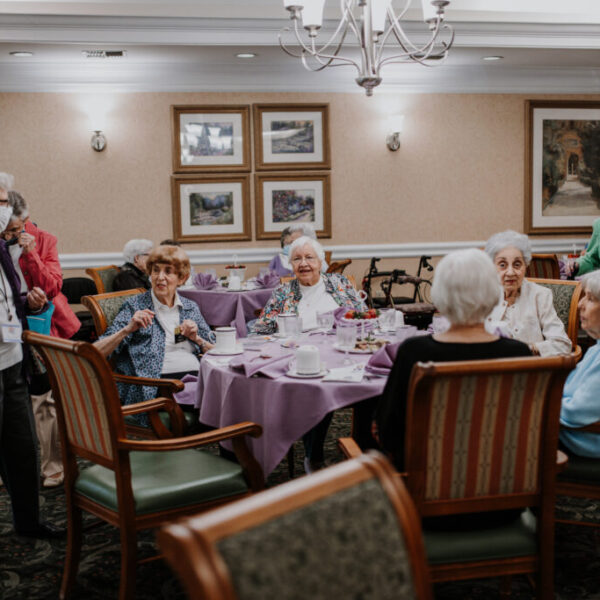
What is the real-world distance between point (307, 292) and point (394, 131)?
12.7ft

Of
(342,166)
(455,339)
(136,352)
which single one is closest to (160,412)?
(136,352)

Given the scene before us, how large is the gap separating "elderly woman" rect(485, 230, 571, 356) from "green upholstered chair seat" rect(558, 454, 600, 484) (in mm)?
976

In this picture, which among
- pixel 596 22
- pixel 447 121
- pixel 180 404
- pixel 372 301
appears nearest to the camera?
pixel 180 404

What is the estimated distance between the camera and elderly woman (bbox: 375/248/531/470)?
2047mm

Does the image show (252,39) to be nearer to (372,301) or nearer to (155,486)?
(372,301)

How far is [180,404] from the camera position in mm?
3289

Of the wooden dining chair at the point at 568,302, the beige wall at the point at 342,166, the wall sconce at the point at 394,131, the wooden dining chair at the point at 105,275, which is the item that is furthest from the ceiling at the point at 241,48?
the wooden dining chair at the point at 568,302

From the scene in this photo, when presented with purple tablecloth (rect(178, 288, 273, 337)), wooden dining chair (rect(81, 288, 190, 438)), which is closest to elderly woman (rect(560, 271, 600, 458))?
wooden dining chair (rect(81, 288, 190, 438))

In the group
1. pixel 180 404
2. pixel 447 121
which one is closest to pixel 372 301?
pixel 447 121

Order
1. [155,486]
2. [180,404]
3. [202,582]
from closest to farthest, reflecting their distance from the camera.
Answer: [202,582], [155,486], [180,404]

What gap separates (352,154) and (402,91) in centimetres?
86

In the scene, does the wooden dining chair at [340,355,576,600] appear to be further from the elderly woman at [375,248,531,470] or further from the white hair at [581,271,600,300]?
the white hair at [581,271,600,300]

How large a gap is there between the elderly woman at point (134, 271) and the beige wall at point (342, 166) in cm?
159

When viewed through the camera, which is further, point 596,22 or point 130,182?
point 130,182
